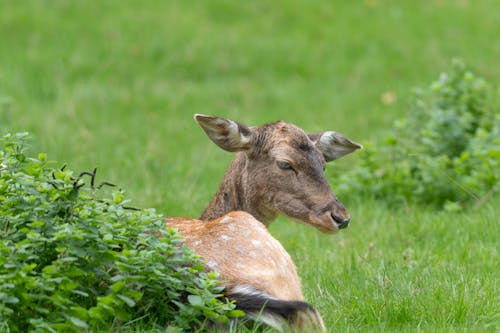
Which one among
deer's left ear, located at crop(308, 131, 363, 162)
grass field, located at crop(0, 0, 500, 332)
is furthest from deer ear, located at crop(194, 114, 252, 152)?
grass field, located at crop(0, 0, 500, 332)

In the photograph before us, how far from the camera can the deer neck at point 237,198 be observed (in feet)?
22.7

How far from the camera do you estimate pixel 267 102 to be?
1483 centimetres

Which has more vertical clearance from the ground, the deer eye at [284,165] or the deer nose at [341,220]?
the deer eye at [284,165]

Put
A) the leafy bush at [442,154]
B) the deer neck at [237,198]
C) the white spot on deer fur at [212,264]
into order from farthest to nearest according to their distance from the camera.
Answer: the leafy bush at [442,154]
the deer neck at [237,198]
the white spot on deer fur at [212,264]

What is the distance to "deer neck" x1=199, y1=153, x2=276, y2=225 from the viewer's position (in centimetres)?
691

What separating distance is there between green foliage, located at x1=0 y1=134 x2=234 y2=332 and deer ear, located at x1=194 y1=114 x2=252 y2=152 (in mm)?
1589

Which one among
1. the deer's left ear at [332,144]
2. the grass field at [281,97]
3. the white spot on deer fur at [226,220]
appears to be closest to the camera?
the white spot on deer fur at [226,220]

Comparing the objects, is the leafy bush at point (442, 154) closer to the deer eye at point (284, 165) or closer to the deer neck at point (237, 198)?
the deer neck at point (237, 198)

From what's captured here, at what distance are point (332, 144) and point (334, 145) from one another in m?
0.02

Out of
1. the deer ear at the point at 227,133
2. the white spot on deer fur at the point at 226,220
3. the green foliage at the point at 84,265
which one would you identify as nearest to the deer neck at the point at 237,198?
the deer ear at the point at 227,133

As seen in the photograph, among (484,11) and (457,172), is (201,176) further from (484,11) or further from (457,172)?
(484,11)

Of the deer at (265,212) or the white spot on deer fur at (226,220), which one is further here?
the white spot on deer fur at (226,220)

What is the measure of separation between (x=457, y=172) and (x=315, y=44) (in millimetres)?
7597

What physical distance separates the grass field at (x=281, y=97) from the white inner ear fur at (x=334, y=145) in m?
0.81
